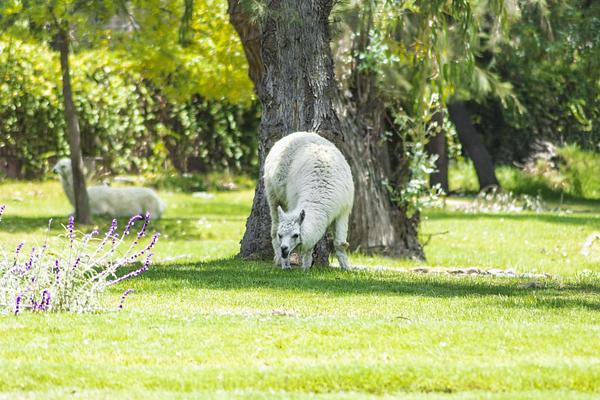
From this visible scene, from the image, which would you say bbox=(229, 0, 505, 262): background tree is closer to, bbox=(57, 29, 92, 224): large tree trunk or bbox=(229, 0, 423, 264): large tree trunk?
bbox=(229, 0, 423, 264): large tree trunk

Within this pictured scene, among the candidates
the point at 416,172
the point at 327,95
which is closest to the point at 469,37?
the point at 327,95

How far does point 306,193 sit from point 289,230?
572 millimetres

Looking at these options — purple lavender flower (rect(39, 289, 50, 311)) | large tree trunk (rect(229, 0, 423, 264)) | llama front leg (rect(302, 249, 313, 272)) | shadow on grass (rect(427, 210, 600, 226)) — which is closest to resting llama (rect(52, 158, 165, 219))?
shadow on grass (rect(427, 210, 600, 226))

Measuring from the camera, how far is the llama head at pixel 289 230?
10820 millimetres

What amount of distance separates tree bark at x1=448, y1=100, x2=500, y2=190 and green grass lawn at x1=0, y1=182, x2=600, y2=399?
50.2ft

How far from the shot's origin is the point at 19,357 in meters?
6.98

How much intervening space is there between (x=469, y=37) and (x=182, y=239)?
6771 millimetres

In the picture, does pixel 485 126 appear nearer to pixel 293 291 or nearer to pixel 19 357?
pixel 293 291

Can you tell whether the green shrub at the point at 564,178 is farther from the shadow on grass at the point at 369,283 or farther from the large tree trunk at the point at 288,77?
the shadow on grass at the point at 369,283

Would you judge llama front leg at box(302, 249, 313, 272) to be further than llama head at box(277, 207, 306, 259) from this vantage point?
Yes

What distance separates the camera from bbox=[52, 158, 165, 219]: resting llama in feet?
65.6

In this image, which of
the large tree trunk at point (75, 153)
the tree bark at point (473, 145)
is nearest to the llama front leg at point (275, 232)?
the large tree trunk at point (75, 153)

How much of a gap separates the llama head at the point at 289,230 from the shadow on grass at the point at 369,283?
0.97ft

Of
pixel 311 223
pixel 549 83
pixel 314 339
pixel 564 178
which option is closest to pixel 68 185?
pixel 311 223
